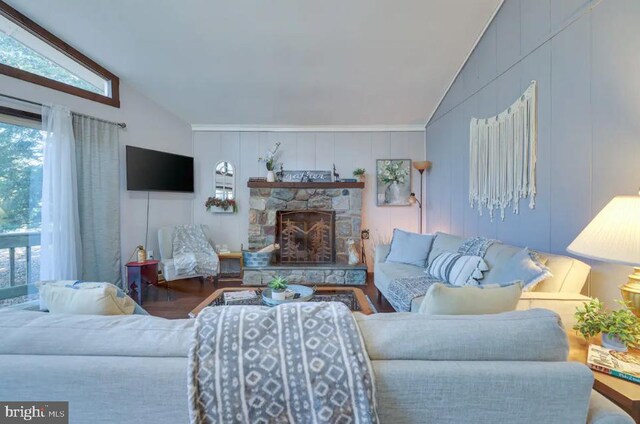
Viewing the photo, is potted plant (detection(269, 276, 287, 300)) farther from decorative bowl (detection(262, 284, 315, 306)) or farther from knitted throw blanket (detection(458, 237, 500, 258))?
knitted throw blanket (detection(458, 237, 500, 258))

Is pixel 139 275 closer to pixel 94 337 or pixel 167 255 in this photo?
pixel 167 255

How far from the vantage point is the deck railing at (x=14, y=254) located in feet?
9.23

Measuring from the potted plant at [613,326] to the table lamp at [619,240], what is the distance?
151 mm

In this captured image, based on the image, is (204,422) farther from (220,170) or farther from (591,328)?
(220,170)

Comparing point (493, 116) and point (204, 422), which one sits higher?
point (493, 116)

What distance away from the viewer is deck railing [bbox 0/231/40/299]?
281cm

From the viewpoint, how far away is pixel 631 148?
1696 millimetres

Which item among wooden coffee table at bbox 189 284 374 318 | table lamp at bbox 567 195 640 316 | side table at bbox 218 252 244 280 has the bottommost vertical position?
side table at bbox 218 252 244 280

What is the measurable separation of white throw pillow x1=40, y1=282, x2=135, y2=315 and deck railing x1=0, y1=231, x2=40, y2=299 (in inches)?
95.4

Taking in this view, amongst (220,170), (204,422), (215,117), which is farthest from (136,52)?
(204,422)

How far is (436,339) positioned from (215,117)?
464 cm

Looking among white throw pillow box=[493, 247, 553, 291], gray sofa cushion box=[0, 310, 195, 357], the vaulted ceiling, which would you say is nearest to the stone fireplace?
the vaulted ceiling

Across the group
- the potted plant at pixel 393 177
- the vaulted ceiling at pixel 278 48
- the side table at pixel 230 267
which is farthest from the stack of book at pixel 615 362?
the side table at pixel 230 267

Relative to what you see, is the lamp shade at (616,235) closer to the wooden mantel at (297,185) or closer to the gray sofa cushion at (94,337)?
the gray sofa cushion at (94,337)
